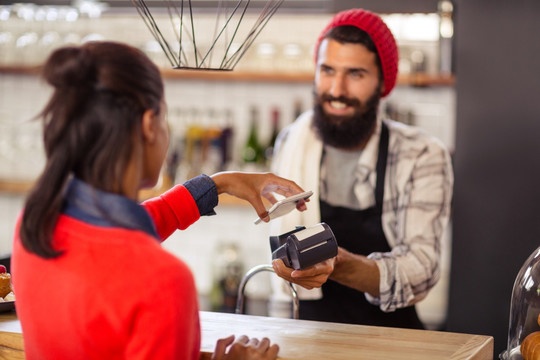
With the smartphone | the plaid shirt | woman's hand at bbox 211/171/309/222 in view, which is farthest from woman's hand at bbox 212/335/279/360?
the plaid shirt

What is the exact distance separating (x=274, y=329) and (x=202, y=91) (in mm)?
2213

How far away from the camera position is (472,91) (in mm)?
2779

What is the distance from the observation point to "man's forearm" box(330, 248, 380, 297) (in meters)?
1.72

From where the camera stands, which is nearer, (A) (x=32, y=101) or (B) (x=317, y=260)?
(B) (x=317, y=260)

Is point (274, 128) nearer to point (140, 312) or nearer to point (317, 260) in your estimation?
point (317, 260)

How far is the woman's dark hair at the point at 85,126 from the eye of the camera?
0.94 m

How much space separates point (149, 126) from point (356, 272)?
0.92 metres

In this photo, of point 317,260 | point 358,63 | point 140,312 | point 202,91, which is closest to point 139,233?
point 140,312

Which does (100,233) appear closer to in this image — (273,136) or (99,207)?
(99,207)

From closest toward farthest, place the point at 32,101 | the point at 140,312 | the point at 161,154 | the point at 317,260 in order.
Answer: the point at 140,312 < the point at 161,154 < the point at 317,260 < the point at 32,101

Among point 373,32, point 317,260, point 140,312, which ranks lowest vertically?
point 317,260

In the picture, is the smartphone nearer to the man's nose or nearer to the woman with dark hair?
the woman with dark hair

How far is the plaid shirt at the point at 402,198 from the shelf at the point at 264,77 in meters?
0.84

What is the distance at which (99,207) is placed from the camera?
0.95m
